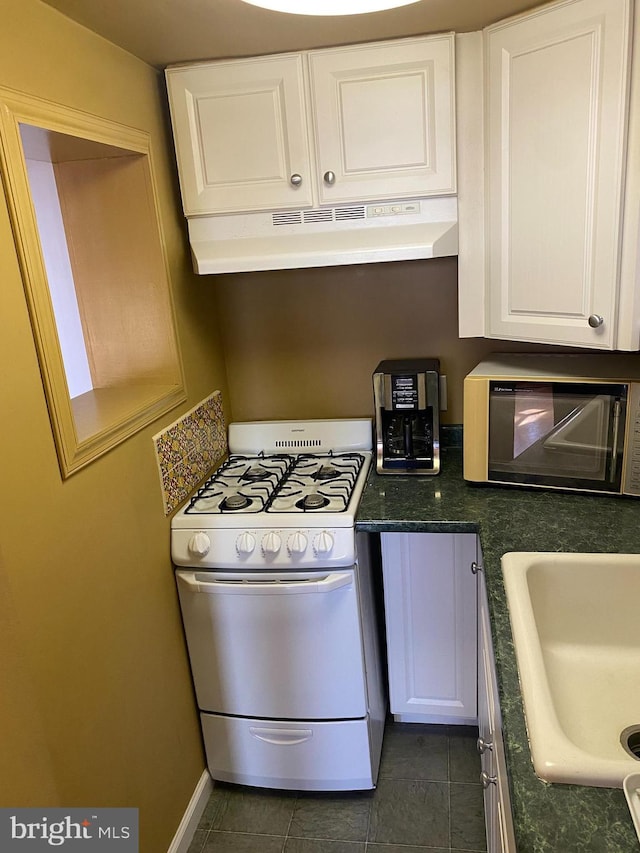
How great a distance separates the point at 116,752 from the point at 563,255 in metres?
1.61

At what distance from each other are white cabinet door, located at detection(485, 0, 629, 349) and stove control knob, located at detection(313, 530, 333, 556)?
0.75 meters

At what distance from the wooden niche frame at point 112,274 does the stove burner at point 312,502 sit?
474mm

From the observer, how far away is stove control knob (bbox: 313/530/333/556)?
1702 mm

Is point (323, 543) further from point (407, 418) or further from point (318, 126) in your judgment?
point (318, 126)

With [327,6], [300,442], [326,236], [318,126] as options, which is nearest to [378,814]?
[300,442]

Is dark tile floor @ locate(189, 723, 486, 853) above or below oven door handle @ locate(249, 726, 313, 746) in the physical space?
below

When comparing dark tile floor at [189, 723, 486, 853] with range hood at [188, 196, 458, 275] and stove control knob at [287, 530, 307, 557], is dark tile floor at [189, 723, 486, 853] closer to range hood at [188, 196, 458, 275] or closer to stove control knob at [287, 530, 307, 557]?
stove control knob at [287, 530, 307, 557]

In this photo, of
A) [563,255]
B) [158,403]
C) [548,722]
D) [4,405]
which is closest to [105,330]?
[158,403]

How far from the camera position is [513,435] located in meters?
1.78

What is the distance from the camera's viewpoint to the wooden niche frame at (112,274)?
4.85 ft

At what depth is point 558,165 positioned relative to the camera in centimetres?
152

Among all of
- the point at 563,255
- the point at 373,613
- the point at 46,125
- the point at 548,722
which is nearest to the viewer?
the point at 548,722

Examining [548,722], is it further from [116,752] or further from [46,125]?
[46,125]

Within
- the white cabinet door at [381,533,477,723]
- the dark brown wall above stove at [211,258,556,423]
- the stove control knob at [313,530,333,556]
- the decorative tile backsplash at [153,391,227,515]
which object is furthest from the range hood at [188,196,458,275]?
the white cabinet door at [381,533,477,723]
